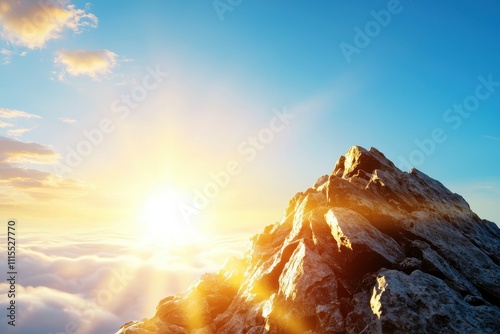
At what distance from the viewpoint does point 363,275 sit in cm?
2322

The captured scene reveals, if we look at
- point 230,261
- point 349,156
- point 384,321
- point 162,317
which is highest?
point 349,156

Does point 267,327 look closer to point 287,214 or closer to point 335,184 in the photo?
point 335,184

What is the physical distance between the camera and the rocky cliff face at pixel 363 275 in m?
18.8

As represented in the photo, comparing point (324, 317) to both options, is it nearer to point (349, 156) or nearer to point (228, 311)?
point (228, 311)

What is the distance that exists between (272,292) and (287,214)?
1646cm

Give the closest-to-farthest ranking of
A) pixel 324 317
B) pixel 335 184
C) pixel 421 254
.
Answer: pixel 324 317, pixel 421 254, pixel 335 184

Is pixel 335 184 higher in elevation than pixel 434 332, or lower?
higher

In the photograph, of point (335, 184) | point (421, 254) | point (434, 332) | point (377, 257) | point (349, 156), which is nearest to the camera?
point (434, 332)

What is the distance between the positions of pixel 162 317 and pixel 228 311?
25.5ft

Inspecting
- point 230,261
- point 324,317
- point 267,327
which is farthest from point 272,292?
point 230,261

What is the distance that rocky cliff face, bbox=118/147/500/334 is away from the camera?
18.8 meters

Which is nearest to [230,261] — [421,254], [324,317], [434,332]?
[324,317]

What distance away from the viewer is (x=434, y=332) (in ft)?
56.3

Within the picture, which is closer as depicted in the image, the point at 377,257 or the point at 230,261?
the point at 377,257
